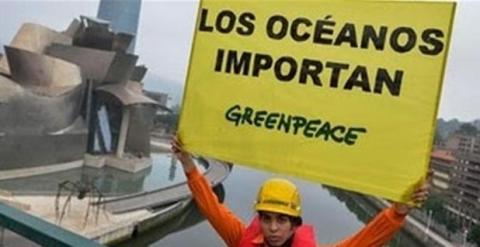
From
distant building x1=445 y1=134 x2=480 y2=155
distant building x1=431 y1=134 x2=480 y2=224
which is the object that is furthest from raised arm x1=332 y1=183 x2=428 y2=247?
distant building x1=445 y1=134 x2=480 y2=155

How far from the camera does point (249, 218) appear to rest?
20.6 meters

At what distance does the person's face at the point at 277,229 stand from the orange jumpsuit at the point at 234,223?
126mm

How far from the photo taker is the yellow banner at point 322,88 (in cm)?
152

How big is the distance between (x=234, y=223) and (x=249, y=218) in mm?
19415

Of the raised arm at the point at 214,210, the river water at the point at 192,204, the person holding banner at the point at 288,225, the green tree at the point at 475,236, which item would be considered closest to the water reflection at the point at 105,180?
the river water at the point at 192,204

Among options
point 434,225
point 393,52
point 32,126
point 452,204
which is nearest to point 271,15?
point 393,52

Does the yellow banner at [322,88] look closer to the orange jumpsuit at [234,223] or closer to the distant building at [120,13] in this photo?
the orange jumpsuit at [234,223]

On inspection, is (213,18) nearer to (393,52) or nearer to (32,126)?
(393,52)

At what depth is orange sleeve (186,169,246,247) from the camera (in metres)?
1.45

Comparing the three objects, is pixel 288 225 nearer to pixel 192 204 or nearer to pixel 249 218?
pixel 249 218

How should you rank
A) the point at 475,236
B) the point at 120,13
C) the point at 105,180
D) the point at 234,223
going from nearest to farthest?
1. the point at 234,223
2. the point at 105,180
3. the point at 475,236
4. the point at 120,13

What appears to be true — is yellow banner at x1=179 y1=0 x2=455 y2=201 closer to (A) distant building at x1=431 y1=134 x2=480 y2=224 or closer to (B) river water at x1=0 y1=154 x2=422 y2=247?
(B) river water at x1=0 y1=154 x2=422 y2=247

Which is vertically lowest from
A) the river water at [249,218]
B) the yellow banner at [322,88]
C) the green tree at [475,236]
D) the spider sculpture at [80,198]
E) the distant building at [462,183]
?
the river water at [249,218]

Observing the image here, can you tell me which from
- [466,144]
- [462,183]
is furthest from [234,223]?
[466,144]
